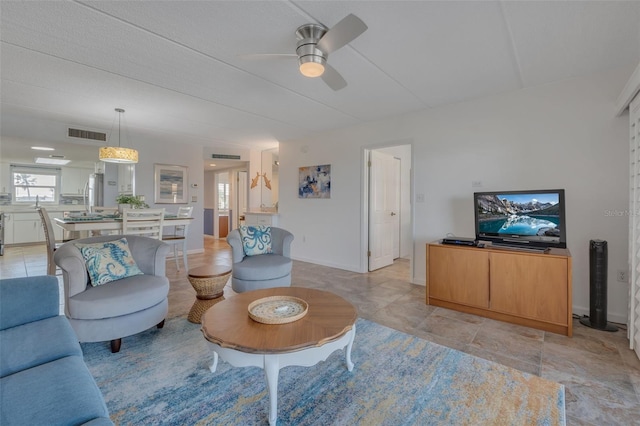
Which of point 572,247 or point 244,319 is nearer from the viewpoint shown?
point 244,319

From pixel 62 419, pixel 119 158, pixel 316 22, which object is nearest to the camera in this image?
pixel 62 419

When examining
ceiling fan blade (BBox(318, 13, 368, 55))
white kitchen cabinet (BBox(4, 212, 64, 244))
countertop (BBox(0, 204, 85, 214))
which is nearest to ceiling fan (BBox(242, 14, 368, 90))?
ceiling fan blade (BBox(318, 13, 368, 55))

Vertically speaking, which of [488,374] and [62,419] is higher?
[62,419]

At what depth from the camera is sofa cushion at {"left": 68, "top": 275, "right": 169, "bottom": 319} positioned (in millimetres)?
1913

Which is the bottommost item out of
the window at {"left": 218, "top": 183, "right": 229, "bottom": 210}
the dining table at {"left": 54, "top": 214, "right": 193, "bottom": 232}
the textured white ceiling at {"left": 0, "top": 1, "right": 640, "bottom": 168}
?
the dining table at {"left": 54, "top": 214, "right": 193, "bottom": 232}

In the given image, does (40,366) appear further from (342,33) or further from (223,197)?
(223,197)

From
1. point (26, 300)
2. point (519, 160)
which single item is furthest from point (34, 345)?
point (519, 160)

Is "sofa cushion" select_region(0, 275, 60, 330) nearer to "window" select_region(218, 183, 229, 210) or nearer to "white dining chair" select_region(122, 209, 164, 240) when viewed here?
"white dining chair" select_region(122, 209, 164, 240)

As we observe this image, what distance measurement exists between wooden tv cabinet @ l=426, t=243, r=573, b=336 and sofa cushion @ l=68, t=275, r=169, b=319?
2.71m

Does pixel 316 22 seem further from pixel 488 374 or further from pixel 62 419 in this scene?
pixel 488 374

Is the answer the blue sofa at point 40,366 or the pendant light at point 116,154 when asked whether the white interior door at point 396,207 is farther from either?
the blue sofa at point 40,366

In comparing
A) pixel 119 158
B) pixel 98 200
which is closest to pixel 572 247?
pixel 119 158

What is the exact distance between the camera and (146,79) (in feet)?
9.32

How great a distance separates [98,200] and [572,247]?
328 inches
